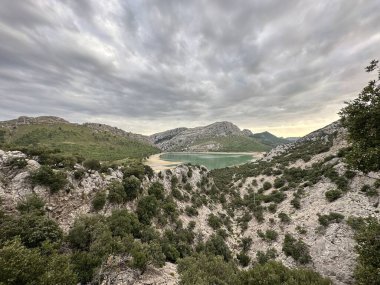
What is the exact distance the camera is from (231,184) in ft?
181

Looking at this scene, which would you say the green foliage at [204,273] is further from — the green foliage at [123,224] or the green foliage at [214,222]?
the green foliage at [214,222]

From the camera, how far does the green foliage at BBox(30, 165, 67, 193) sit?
72.8ft

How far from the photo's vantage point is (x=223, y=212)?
40.0 meters

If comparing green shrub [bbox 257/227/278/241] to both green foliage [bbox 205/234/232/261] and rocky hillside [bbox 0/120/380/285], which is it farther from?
green foliage [bbox 205/234/232/261]

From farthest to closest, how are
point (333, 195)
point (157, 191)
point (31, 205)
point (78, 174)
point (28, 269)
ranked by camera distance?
point (157, 191) < point (333, 195) < point (78, 174) < point (31, 205) < point (28, 269)

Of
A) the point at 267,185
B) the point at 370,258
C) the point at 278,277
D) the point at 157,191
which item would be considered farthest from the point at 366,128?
the point at 267,185

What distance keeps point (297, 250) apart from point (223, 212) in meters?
17.1

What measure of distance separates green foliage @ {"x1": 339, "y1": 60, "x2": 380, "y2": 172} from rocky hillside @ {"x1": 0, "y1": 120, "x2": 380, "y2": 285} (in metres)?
2.57

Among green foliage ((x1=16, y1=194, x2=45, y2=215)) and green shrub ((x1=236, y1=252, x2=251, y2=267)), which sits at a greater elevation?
green foliage ((x1=16, y1=194, x2=45, y2=215))

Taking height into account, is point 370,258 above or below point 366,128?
below

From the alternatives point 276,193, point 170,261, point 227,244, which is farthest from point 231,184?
point 170,261

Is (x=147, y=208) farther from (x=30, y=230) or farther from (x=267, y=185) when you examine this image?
(x=267, y=185)

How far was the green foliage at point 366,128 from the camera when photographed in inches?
482

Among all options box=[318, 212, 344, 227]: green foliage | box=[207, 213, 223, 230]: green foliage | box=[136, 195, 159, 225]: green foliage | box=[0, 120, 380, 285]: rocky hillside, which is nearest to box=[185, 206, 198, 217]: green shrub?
box=[0, 120, 380, 285]: rocky hillside
